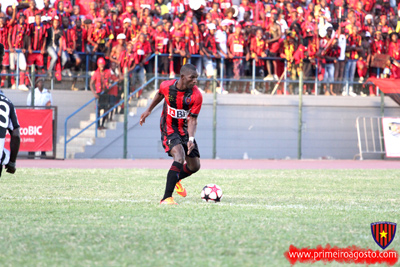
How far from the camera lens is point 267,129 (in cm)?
2162

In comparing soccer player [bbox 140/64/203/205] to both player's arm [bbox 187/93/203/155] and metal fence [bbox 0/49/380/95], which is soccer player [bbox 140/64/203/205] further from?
metal fence [bbox 0/49/380/95]

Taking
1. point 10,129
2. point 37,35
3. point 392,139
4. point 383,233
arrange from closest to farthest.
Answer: point 383,233, point 10,129, point 37,35, point 392,139

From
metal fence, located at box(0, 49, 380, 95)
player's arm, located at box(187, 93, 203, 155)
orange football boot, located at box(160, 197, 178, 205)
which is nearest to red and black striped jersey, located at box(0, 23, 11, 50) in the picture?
metal fence, located at box(0, 49, 380, 95)

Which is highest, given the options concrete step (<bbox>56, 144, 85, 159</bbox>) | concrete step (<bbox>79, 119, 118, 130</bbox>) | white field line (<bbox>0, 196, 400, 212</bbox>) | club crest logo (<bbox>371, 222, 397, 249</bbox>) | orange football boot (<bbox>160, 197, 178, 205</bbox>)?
club crest logo (<bbox>371, 222, 397, 249</bbox>)

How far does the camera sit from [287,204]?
8.94 metres

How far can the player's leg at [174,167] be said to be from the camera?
867 cm

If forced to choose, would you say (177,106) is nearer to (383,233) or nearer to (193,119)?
(193,119)

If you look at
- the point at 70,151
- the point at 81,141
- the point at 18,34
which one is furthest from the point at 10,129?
the point at 18,34

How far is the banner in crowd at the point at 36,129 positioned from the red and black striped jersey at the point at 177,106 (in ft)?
33.8

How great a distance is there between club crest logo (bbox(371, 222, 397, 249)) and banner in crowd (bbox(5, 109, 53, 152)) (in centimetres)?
1376

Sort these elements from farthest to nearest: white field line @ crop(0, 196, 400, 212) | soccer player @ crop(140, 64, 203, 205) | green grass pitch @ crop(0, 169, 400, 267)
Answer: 1. soccer player @ crop(140, 64, 203, 205)
2. white field line @ crop(0, 196, 400, 212)
3. green grass pitch @ crop(0, 169, 400, 267)

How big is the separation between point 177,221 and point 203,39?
14.6m

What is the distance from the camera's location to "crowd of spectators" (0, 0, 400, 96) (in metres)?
20.0

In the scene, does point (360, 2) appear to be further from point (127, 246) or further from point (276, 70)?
point (127, 246)
